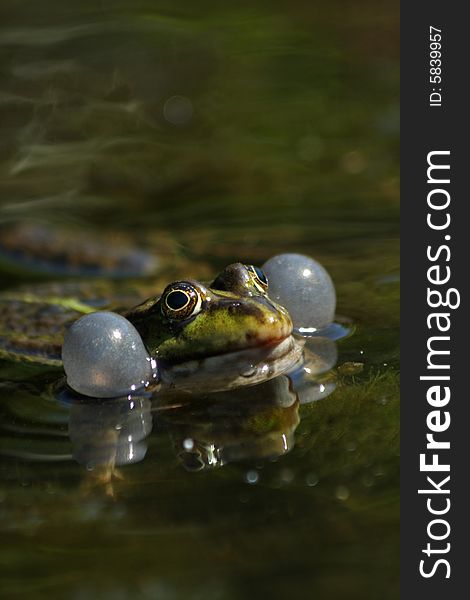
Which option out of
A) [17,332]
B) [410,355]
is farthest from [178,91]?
[410,355]

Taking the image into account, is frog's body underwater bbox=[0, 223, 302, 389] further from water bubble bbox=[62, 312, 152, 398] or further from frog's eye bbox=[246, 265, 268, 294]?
water bubble bbox=[62, 312, 152, 398]

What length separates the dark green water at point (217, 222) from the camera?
11.4ft

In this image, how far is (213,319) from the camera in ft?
15.1

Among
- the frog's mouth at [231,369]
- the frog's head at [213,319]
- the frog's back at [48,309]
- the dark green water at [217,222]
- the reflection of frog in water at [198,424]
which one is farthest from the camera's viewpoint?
the frog's back at [48,309]

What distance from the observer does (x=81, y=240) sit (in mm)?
7371

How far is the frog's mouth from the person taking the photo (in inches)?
182

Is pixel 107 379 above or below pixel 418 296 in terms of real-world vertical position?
below

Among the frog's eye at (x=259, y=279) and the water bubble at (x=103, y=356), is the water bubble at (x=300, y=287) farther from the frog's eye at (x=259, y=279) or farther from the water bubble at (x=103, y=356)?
the water bubble at (x=103, y=356)

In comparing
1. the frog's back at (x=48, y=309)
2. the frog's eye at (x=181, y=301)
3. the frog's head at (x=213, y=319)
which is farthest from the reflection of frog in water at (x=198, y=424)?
the frog's back at (x=48, y=309)

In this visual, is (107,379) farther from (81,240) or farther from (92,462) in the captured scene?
(81,240)

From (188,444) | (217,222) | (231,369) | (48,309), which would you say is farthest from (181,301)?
(217,222)

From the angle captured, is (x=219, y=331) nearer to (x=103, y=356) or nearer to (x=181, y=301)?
(x=181, y=301)

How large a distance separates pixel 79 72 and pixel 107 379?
18.8ft

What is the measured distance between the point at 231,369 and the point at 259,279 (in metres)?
0.47
